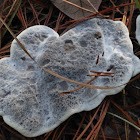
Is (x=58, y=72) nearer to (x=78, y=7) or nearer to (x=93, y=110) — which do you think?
(x=93, y=110)

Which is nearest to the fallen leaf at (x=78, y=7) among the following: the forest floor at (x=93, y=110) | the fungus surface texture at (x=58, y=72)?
the forest floor at (x=93, y=110)

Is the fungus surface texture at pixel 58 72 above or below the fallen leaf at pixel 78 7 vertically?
below

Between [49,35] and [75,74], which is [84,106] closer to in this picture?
[75,74]

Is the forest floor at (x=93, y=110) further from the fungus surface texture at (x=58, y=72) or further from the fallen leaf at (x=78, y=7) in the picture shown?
the fungus surface texture at (x=58, y=72)

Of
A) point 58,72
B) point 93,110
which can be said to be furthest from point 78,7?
point 93,110

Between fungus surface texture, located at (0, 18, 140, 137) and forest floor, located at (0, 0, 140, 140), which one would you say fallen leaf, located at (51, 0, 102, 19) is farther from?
fungus surface texture, located at (0, 18, 140, 137)
